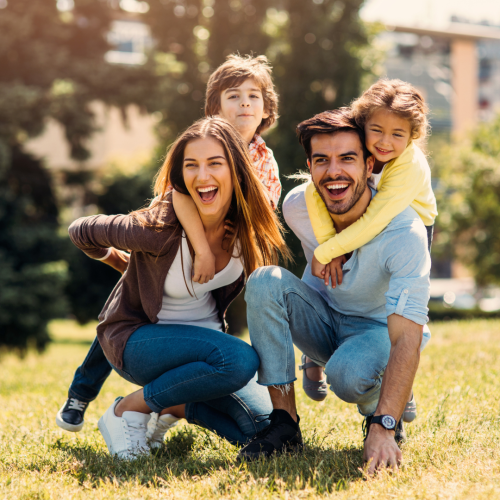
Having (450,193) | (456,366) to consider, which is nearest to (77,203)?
(456,366)

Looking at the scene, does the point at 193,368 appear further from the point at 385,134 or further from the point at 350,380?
the point at 385,134

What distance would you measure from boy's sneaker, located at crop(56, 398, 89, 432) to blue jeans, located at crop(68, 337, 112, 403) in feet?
0.11

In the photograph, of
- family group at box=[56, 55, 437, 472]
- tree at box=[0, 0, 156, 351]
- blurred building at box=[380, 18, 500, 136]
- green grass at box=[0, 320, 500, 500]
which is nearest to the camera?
green grass at box=[0, 320, 500, 500]

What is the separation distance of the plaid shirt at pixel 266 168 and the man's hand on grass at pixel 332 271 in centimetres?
75

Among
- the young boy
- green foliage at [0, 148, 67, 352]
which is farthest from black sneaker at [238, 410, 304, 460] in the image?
green foliage at [0, 148, 67, 352]

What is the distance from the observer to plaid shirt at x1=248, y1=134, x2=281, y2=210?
3.65 m

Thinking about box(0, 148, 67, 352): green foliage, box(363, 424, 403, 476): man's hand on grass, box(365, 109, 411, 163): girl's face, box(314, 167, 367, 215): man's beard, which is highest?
box(365, 109, 411, 163): girl's face

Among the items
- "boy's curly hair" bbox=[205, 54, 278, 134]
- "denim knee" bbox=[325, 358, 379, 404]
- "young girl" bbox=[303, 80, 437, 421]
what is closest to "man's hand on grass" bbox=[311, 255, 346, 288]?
"young girl" bbox=[303, 80, 437, 421]

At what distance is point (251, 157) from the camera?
332 cm

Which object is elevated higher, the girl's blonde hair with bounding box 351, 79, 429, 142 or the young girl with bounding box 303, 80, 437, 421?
the girl's blonde hair with bounding box 351, 79, 429, 142

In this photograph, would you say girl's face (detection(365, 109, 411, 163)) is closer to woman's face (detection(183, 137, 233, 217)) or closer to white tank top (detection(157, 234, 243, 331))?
woman's face (detection(183, 137, 233, 217))

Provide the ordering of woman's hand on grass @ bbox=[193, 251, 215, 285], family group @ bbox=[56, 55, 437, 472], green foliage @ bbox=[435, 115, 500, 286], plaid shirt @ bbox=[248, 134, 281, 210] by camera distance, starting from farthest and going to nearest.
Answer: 1. green foliage @ bbox=[435, 115, 500, 286]
2. plaid shirt @ bbox=[248, 134, 281, 210]
3. woman's hand on grass @ bbox=[193, 251, 215, 285]
4. family group @ bbox=[56, 55, 437, 472]

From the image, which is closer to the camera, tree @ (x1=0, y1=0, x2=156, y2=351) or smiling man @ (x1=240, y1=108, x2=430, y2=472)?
smiling man @ (x1=240, y1=108, x2=430, y2=472)

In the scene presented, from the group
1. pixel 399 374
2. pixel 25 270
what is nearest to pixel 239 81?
pixel 399 374
